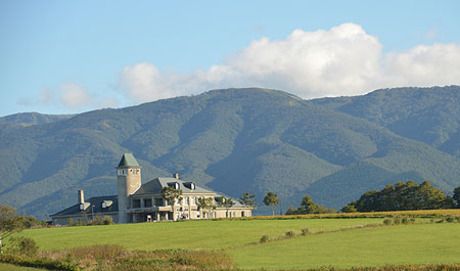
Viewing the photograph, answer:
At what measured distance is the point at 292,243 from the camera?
57469 mm

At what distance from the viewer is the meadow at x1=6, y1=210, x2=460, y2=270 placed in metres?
44.4

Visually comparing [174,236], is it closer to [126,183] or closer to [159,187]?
[159,187]

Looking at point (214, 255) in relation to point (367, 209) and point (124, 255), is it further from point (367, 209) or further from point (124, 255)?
point (367, 209)

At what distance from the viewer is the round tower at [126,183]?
136750mm

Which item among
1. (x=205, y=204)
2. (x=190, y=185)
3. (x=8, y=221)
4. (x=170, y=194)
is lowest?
(x=8, y=221)

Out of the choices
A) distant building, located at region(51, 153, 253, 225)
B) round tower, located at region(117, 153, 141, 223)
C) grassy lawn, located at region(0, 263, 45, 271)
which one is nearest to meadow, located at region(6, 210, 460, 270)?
grassy lawn, located at region(0, 263, 45, 271)

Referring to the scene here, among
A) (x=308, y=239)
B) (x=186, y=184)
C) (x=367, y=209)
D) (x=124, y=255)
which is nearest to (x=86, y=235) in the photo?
(x=308, y=239)

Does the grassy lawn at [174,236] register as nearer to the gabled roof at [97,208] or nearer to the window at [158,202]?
the window at [158,202]

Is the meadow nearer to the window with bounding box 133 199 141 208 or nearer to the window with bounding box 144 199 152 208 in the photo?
the window with bounding box 144 199 152 208

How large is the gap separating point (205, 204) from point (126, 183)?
12.2 metres

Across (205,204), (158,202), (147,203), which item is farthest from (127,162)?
(205,204)

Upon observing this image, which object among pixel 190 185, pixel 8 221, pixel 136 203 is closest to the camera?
pixel 8 221

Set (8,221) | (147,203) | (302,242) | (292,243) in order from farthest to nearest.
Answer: (147,203)
(8,221)
(302,242)
(292,243)

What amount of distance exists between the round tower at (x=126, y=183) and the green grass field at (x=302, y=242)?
5074 centimetres
